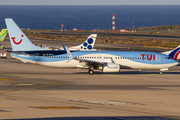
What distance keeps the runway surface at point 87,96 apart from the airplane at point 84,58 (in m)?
1.71

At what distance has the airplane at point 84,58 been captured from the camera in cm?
5047

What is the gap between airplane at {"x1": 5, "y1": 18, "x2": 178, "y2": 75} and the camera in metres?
50.5

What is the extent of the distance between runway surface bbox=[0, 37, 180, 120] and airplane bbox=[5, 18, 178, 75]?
1706 millimetres

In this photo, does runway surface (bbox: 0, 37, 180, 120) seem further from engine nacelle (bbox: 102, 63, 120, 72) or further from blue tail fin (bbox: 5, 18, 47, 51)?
blue tail fin (bbox: 5, 18, 47, 51)

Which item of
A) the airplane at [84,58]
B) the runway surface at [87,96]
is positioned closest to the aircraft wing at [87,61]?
the airplane at [84,58]

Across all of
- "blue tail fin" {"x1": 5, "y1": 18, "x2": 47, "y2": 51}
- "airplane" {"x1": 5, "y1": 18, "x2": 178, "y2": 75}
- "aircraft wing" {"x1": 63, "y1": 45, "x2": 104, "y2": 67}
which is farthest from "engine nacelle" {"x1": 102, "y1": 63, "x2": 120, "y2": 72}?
"blue tail fin" {"x1": 5, "y1": 18, "x2": 47, "y2": 51}

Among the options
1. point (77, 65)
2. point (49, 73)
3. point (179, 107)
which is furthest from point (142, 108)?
point (49, 73)

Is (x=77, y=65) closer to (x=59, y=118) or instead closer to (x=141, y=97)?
(x=141, y=97)

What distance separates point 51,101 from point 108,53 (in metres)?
21.2

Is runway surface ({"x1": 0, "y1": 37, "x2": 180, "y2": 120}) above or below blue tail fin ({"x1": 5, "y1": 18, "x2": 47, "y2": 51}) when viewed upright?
below

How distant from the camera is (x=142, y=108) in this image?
1174 inches

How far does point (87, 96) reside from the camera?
1389 inches

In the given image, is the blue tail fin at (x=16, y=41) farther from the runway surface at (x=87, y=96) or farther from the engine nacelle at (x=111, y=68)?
the engine nacelle at (x=111, y=68)

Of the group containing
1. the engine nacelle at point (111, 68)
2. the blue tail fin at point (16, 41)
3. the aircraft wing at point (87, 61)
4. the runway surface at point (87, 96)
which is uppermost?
the blue tail fin at point (16, 41)
